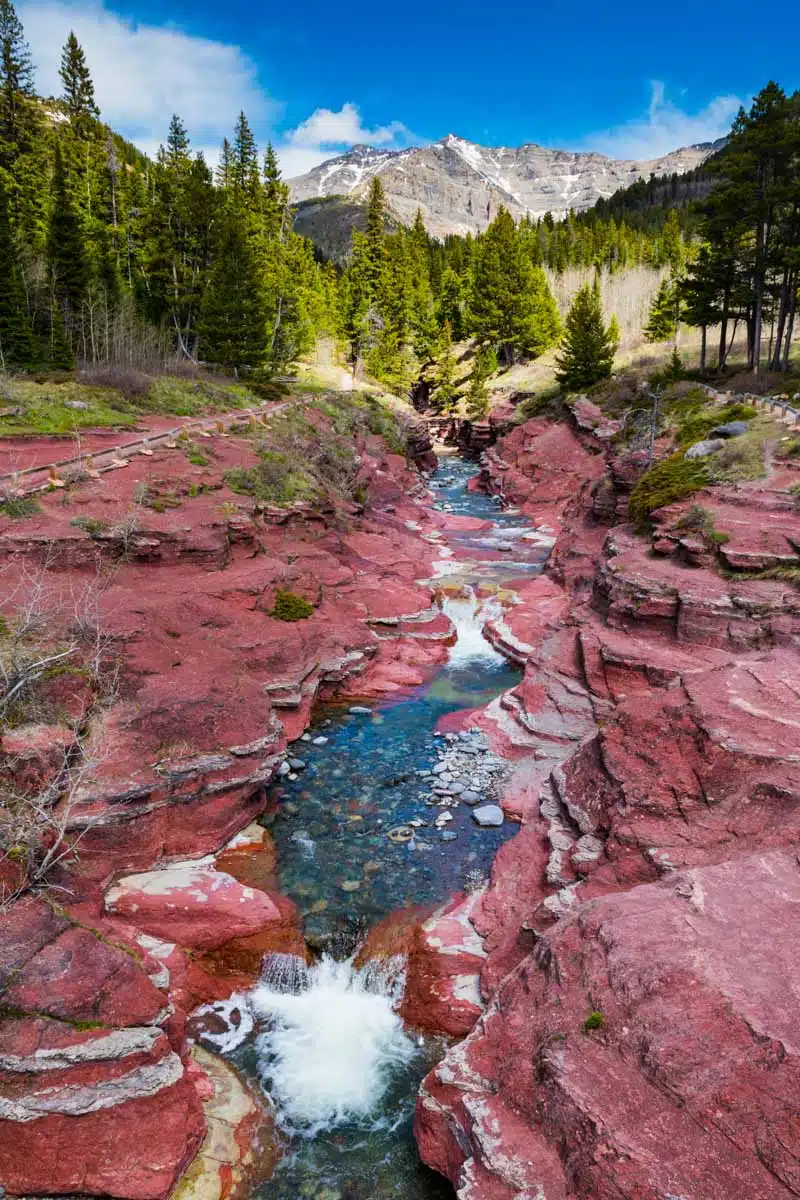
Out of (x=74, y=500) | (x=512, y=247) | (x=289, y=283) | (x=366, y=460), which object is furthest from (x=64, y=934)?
(x=512, y=247)

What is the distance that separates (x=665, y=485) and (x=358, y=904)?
1984 centimetres

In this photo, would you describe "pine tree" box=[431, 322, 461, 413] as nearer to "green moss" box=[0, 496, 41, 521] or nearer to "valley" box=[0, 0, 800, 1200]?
"valley" box=[0, 0, 800, 1200]

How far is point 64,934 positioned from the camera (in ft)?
32.7

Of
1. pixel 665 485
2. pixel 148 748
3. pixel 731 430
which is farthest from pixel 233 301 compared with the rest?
pixel 148 748

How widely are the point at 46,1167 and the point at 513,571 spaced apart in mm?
29021

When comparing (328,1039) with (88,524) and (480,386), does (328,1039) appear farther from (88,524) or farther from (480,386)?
(480,386)

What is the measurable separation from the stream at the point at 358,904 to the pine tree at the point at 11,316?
36.4 meters

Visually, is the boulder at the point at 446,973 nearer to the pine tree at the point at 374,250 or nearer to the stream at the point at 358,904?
the stream at the point at 358,904

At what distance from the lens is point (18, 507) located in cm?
2089

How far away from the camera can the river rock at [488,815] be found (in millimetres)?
15984

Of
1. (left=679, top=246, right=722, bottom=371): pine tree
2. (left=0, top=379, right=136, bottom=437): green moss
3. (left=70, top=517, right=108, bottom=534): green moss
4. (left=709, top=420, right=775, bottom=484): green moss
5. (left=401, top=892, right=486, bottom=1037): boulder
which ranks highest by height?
(left=679, top=246, right=722, bottom=371): pine tree

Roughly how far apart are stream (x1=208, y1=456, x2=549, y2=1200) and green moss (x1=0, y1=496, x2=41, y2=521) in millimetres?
10416

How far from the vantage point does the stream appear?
9.31 meters

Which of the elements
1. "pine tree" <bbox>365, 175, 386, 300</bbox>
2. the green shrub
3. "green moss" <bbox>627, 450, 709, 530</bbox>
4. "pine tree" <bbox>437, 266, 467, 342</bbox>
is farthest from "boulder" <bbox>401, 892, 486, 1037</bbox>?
"pine tree" <bbox>437, 266, 467, 342</bbox>
